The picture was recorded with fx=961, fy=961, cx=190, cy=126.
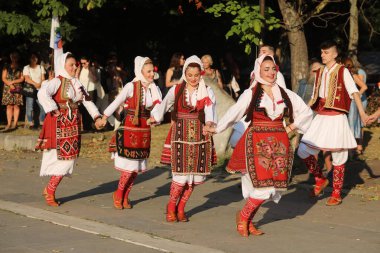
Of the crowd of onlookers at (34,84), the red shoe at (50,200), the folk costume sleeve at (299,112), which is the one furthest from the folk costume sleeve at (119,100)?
the crowd of onlookers at (34,84)

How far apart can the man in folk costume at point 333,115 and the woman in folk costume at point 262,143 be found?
211 centimetres

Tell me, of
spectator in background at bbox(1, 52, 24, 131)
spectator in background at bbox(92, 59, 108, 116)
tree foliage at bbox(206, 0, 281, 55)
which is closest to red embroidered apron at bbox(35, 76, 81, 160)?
tree foliage at bbox(206, 0, 281, 55)

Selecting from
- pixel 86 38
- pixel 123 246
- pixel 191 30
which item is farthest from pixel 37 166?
pixel 191 30

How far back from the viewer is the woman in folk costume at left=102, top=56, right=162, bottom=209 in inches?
420

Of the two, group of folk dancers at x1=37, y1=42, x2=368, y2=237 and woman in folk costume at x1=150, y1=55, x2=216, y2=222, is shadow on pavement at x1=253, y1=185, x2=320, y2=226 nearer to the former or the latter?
group of folk dancers at x1=37, y1=42, x2=368, y2=237

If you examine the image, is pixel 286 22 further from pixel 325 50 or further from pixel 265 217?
pixel 265 217

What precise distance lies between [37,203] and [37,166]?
139 inches

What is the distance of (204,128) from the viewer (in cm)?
965

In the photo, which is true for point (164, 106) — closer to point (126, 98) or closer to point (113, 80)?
point (126, 98)

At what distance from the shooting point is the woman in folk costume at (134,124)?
10.7 metres

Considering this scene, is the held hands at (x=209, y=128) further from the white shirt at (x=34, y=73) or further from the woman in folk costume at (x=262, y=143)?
the white shirt at (x=34, y=73)

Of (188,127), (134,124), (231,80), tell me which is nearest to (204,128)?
(188,127)

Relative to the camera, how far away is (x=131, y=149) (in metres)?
10.8

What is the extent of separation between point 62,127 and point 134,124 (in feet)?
2.96
